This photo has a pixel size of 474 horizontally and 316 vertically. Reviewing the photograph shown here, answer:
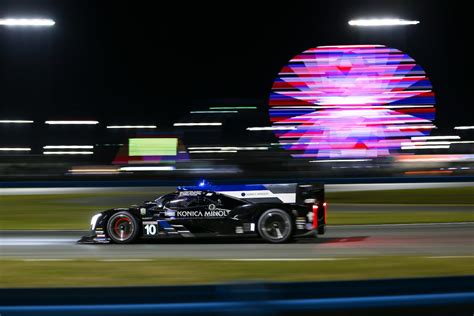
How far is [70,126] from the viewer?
6191cm

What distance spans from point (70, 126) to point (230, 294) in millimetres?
60150

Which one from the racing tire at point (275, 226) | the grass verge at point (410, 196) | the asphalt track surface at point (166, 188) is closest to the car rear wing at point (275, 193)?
the racing tire at point (275, 226)

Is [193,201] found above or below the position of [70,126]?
below

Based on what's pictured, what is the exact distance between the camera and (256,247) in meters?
11.2

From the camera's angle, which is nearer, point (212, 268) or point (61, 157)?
point (212, 268)

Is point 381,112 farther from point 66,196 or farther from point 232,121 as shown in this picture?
point 66,196

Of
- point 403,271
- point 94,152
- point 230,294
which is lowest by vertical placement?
point 403,271

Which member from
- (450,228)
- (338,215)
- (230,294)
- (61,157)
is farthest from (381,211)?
(61,157)

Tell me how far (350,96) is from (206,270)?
40729mm

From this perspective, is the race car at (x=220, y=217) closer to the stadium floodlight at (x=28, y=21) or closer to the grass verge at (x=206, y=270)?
the grass verge at (x=206, y=270)

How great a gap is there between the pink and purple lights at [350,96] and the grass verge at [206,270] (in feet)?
123

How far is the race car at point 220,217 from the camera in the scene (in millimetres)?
11633

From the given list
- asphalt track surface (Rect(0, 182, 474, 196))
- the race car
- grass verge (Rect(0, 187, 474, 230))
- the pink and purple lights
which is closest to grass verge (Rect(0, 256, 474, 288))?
the race car

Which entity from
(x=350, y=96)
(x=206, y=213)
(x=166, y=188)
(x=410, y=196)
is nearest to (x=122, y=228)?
(x=206, y=213)
